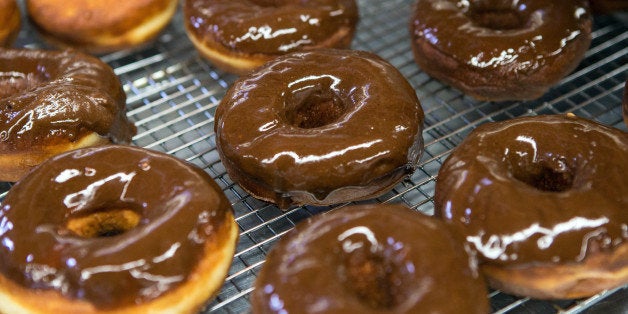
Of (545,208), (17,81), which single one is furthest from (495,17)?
(17,81)

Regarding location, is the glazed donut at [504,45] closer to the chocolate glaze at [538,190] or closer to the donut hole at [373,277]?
the chocolate glaze at [538,190]

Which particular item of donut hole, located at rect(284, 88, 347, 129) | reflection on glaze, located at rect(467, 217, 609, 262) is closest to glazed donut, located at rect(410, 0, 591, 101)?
donut hole, located at rect(284, 88, 347, 129)

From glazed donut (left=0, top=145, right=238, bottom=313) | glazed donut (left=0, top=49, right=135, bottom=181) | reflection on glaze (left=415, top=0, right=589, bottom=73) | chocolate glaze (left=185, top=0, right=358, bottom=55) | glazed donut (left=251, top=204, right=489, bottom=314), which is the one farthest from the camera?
chocolate glaze (left=185, top=0, right=358, bottom=55)

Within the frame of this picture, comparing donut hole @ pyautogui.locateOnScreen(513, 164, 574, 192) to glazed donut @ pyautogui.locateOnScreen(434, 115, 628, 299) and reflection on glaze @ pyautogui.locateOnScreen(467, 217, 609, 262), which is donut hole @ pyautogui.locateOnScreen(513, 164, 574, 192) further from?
reflection on glaze @ pyautogui.locateOnScreen(467, 217, 609, 262)

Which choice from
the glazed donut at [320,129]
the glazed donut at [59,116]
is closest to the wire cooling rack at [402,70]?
the glazed donut at [320,129]

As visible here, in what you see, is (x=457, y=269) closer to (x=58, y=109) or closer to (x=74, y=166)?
(x=74, y=166)

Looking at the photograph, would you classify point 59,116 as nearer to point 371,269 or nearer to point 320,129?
point 320,129
